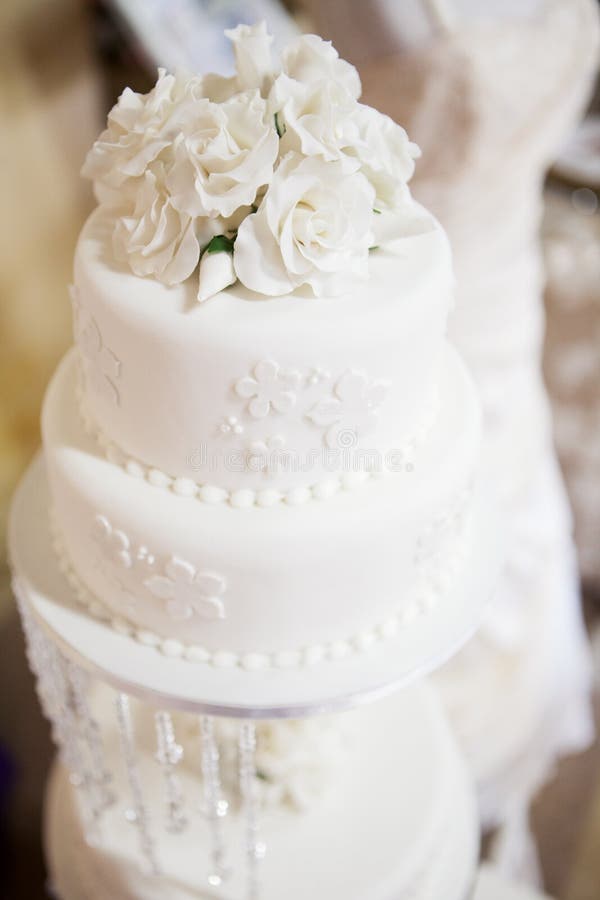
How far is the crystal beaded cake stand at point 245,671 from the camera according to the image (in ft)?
2.77

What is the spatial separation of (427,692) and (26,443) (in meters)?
1.68

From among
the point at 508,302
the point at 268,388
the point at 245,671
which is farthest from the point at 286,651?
the point at 508,302

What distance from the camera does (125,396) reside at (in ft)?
2.75

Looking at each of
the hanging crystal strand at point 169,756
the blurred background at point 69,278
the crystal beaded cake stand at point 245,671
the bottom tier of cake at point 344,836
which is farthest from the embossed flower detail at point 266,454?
the blurred background at point 69,278

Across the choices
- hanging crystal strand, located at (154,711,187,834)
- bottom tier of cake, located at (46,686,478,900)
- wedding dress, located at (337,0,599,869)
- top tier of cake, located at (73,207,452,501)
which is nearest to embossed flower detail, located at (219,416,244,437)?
top tier of cake, located at (73,207,452,501)

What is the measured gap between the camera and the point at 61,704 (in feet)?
3.48

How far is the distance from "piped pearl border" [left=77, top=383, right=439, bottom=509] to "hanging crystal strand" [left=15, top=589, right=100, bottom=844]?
0.25 metres

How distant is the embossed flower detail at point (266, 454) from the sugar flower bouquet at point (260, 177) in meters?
0.14

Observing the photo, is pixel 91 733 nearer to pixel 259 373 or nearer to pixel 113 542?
pixel 113 542

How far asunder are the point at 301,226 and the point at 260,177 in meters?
0.05

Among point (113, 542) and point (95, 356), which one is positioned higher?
point (95, 356)

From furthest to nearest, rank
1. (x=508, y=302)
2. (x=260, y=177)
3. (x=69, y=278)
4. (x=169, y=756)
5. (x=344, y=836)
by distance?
1. (x=69, y=278)
2. (x=508, y=302)
3. (x=344, y=836)
4. (x=169, y=756)
5. (x=260, y=177)

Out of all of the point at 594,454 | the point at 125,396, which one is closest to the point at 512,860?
the point at 594,454

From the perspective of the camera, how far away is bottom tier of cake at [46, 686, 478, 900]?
3.69 feet
